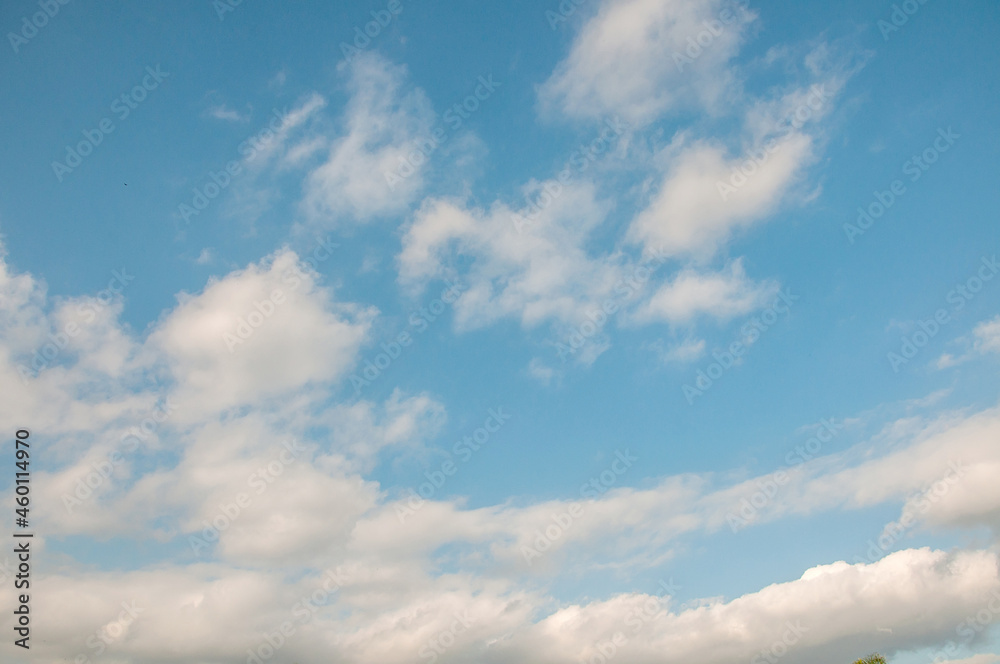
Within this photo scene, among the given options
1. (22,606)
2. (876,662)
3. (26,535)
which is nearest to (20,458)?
(26,535)

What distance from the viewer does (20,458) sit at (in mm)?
53562

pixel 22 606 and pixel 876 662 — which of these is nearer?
pixel 22 606

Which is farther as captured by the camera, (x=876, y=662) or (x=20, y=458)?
(x=876, y=662)

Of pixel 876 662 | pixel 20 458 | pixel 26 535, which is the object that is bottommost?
pixel 876 662

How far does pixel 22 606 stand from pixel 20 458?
12.5 meters

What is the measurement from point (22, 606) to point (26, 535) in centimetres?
593

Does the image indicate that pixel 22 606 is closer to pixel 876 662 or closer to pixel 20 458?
pixel 20 458

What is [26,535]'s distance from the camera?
5512cm

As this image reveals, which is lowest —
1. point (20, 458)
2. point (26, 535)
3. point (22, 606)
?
point (22, 606)

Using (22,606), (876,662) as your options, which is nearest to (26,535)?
(22,606)

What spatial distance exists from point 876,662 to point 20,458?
144237mm

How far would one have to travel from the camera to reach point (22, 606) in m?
55.6

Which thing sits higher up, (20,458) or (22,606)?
(20,458)

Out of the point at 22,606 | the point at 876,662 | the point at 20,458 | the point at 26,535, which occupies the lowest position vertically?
the point at 876,662
